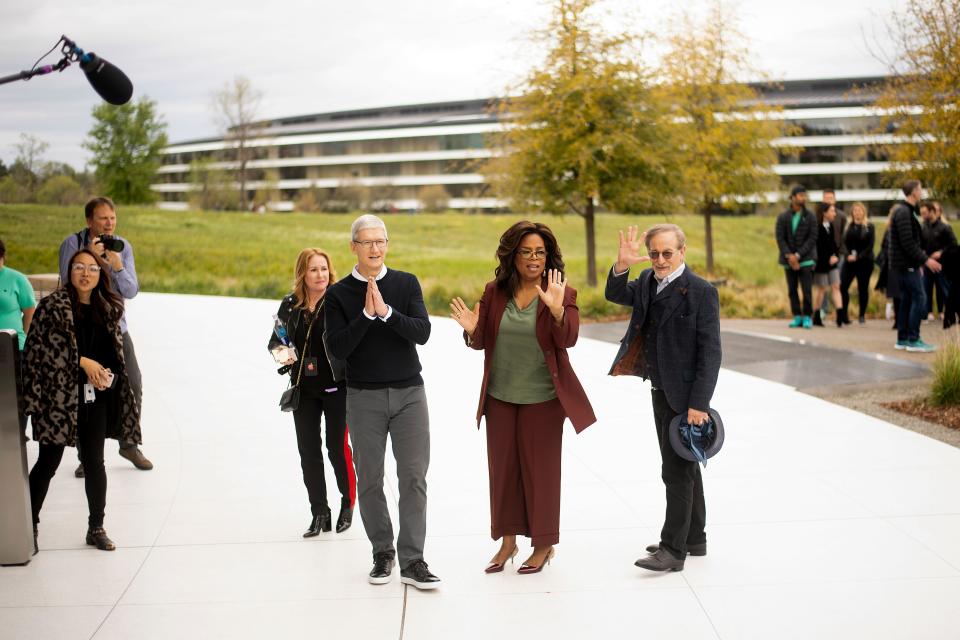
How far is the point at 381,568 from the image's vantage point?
5121mm

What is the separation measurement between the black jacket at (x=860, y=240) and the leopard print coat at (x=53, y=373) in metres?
13.2

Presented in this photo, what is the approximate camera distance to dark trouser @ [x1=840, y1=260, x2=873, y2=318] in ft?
52.3

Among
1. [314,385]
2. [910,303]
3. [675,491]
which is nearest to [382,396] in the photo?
[314,385]

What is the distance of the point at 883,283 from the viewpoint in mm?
16266

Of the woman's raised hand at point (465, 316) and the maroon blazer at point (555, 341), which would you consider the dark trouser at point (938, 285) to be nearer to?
the maroon blazer at point (555, 341)

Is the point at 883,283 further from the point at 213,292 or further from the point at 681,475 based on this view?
the point at 213,292

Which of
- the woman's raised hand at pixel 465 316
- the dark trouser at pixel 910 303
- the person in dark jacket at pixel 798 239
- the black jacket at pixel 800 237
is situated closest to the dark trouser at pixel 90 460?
the woman's raised hand at pixel 465 316

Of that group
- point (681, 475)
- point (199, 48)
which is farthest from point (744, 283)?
point (199, 48)

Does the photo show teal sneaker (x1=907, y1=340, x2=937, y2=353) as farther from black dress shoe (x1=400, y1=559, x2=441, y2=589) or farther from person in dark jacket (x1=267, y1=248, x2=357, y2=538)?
black dress shoe (x1=400, y1=559, x2=441, y2=589)

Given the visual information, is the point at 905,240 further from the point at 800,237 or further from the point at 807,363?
the point at 800,237

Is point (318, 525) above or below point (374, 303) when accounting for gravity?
below

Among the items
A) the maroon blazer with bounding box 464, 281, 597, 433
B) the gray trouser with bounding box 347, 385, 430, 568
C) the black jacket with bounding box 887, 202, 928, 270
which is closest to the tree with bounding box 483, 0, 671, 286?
the black jacket with bounding box 887, 202, 928, 270

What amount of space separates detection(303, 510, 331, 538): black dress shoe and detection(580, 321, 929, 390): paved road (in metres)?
6.30

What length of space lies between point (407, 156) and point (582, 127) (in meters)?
86.9
